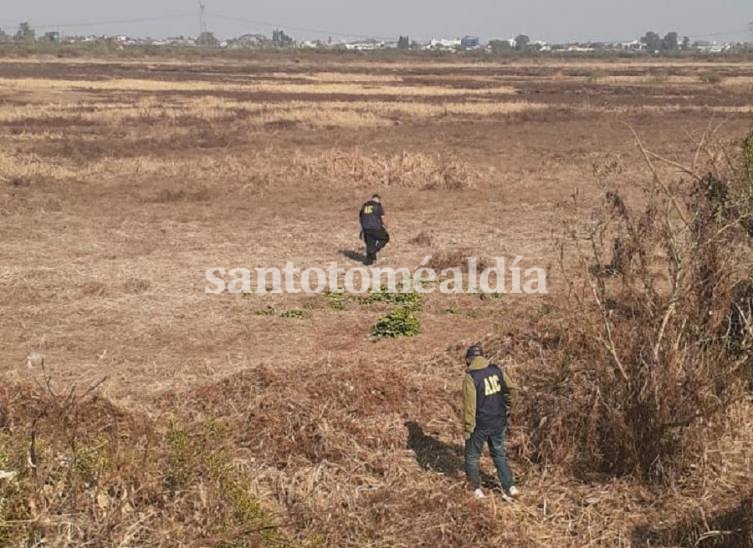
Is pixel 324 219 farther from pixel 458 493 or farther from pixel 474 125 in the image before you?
pixel 474 125

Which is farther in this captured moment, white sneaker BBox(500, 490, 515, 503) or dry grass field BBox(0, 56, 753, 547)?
white sneaker BBox(500, 490, 515, 503)

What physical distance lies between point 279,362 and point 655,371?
4.70 metres

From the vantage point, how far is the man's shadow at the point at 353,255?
48.0 feet

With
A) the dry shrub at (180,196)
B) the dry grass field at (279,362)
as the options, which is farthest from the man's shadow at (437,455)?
the dry shrub at (180,196)

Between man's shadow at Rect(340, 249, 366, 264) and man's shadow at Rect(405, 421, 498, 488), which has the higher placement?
man's shadow at Rect(340, 249, 366, 264)

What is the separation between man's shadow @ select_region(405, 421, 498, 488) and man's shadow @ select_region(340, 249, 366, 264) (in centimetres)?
694

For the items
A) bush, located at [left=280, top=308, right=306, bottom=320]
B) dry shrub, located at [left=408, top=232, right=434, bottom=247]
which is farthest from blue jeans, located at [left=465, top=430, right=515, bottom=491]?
dry shrub, located at [left=408, top=232, right=434, bottom=247]

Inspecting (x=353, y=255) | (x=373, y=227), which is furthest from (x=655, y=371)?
(x=353, y=255)

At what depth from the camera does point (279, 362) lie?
971 cm

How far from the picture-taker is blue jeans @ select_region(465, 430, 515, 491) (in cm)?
649

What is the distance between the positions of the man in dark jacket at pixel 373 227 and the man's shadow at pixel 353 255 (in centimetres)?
35

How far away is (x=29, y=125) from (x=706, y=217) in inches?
1160

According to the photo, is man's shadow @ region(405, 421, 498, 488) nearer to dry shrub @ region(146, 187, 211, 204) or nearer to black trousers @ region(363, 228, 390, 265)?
black trousers @ region(363, 228, 390, 265)

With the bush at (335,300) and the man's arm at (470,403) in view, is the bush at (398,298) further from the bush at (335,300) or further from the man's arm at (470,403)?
the man's arm at (470,403)
